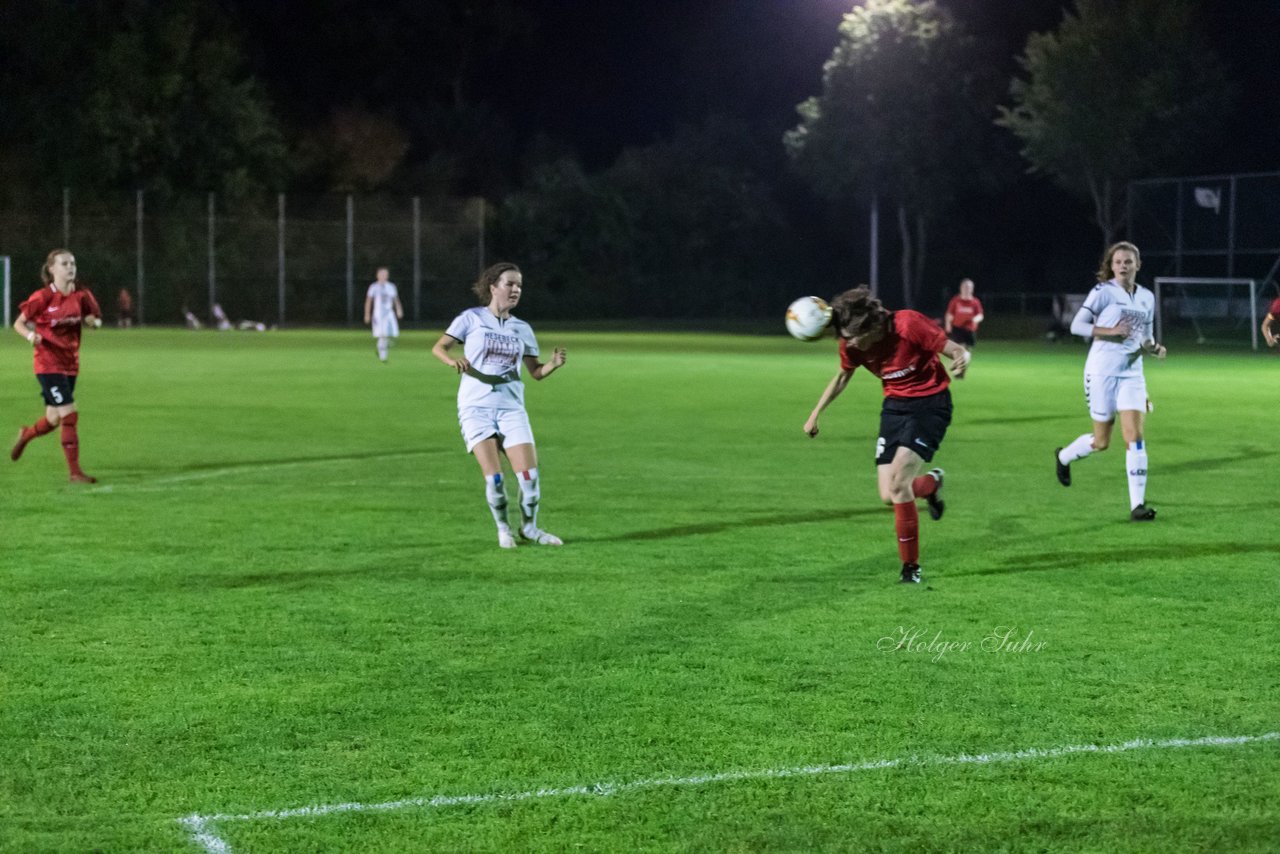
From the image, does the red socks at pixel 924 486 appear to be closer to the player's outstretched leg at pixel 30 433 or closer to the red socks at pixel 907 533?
the red socks at pixel 907 533

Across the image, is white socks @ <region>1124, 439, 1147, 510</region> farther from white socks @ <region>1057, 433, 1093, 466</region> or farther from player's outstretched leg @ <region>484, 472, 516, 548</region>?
player's outstretched leg @ <region>484, 472, 516, 548</region>

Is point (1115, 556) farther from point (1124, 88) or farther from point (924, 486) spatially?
point (1124, 88)

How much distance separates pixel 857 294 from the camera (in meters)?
8.56

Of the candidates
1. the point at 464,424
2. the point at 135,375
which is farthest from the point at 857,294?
the point at 135,375

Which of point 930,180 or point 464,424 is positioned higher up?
point 930,180

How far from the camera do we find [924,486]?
9.59 metres

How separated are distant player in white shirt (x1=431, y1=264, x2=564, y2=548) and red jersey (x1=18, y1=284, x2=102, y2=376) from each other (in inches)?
175

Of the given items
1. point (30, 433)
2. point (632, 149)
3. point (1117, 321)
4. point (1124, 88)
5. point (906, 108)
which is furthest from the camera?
point (632, 149)

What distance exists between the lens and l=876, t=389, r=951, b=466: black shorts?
9039 millimetres

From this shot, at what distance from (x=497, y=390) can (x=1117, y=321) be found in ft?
14.8

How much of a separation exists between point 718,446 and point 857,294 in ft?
28.2

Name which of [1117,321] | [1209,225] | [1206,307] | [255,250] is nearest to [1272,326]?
[1117,321]

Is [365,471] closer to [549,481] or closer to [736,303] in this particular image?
[549,481]

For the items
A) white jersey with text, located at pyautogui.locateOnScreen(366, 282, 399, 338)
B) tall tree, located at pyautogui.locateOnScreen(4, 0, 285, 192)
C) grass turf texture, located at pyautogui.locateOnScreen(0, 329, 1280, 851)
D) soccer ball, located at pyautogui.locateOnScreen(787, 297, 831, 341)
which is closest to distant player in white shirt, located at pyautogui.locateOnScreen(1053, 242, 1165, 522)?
grass turf texture, located at pyautogui.locateOnScreen(0, 329, 1280, 851)
